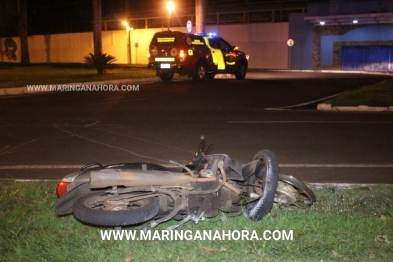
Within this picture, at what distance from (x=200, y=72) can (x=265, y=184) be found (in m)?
19.1

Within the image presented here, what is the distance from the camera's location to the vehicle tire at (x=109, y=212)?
402cm

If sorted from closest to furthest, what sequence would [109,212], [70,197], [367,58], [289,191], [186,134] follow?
[109,212], [70,197], [289,191], [186,134], [367,58]

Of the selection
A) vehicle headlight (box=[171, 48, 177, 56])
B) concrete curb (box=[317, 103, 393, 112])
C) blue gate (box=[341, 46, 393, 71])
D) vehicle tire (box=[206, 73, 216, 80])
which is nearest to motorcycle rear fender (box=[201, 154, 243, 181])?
concrete curb (box=[317, 103, 393, 112])

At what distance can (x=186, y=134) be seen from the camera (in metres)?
9.74

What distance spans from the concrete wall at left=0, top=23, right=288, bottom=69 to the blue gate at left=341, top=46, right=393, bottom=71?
4.79 metres

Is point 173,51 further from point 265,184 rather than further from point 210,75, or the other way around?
point 265,184

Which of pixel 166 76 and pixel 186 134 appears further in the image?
pixel 166 76

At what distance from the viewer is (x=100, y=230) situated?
4637mm

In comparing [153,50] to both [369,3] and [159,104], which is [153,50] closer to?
[159,104]

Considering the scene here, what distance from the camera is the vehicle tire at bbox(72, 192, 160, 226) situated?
158 inches

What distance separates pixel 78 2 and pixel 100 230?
5809 centimetres

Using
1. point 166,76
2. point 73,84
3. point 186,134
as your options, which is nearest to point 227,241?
point 186,134

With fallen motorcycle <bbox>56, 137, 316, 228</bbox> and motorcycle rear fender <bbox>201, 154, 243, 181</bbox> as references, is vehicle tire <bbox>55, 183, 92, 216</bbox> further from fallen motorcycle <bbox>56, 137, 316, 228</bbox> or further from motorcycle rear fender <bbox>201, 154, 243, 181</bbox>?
motorcycle rear fender <bbox>201, 154, 243, 181</bbox>

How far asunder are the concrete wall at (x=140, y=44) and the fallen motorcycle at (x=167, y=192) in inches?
1430
